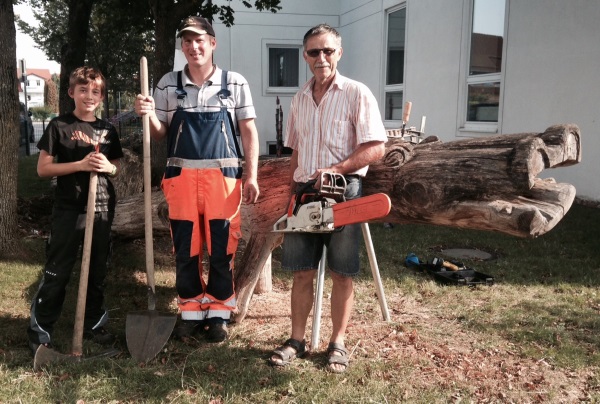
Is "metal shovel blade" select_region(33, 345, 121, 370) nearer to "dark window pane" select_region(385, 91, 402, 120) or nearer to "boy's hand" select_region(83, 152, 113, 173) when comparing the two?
"boy's hand" select_region(83, 152, 113, 173)

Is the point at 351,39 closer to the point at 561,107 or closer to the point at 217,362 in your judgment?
the point at 561,107

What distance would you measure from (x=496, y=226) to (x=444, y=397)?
1039 mm

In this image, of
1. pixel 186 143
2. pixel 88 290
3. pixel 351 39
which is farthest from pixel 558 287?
pixel 351 39

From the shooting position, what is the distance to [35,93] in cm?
11806

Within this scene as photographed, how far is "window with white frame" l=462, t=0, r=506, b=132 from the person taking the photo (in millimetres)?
9703

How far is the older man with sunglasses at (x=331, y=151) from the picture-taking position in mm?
3307

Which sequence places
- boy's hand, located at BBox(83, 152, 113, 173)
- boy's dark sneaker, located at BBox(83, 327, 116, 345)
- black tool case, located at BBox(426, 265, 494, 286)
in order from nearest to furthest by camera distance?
boy's hand, located at BBox(83, 152, 113, 173), boy's dark sneaker, located at BBox(83, 327, 116, 345), black tool case, located at BBox(426, 265, 494, 286)

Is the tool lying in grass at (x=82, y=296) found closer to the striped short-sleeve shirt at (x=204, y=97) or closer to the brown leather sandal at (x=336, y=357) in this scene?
the striped short-sleeve shirt at (x=204, y=97)

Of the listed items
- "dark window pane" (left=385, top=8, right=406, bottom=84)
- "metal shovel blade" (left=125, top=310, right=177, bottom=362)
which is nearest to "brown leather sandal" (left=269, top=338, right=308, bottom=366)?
"metal shovel blade" (left=125, top=310, right=177, bottom=362)

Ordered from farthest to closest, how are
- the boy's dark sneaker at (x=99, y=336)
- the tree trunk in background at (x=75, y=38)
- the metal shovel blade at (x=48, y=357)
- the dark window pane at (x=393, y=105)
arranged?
the dark window pane at (x=393, y=105) → the tree trunk in background at (x=75, y=38) → the boy's dark sneaker at (x=99, y=336) → the metal shovel blade at (x=48, y=357)

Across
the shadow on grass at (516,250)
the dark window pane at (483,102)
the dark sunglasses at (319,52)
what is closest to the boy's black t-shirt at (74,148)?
the dark sunglasses at (319,52)

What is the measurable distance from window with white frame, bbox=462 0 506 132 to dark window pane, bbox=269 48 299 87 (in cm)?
646

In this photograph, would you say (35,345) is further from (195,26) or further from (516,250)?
(516,250)

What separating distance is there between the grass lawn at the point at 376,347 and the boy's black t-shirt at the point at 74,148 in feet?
3.23
